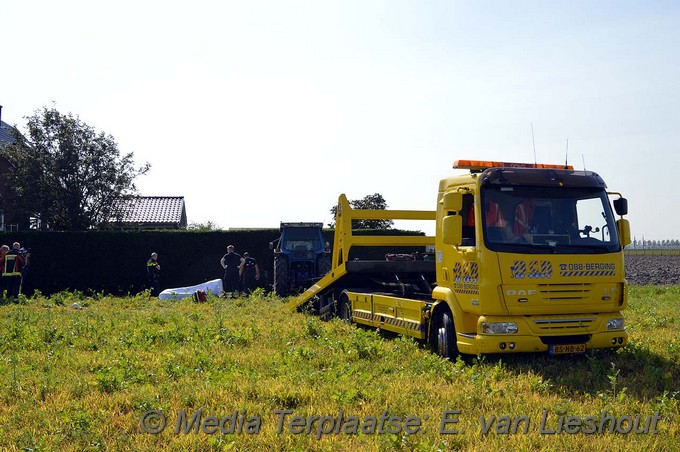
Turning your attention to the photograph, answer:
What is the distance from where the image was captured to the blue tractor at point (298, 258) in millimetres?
21156

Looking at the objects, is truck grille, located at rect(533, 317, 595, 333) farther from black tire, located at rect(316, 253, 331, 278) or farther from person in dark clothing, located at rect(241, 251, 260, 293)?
person in dark clothing, located at rect(241, 251, 260, 293)

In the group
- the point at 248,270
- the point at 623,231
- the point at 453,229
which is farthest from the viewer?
the point at 248,270

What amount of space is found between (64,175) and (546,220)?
108ft

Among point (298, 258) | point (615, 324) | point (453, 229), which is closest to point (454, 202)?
point (453, 229)

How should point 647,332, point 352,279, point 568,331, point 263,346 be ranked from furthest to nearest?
point 352,279 → point 647,332 → point 263,346 → point 568,331

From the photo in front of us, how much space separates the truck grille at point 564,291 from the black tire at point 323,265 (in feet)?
42.0

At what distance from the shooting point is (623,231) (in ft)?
30.8

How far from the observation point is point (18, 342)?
11.1 m

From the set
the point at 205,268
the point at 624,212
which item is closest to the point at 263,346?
the point at 624,212

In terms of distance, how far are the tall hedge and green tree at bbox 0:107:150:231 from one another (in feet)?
39.2

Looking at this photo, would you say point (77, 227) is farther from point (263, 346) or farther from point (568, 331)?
point (568, 331)

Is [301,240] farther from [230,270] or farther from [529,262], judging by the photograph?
[529,262]

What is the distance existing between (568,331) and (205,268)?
19420 millimetres

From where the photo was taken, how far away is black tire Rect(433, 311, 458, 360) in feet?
30.6
